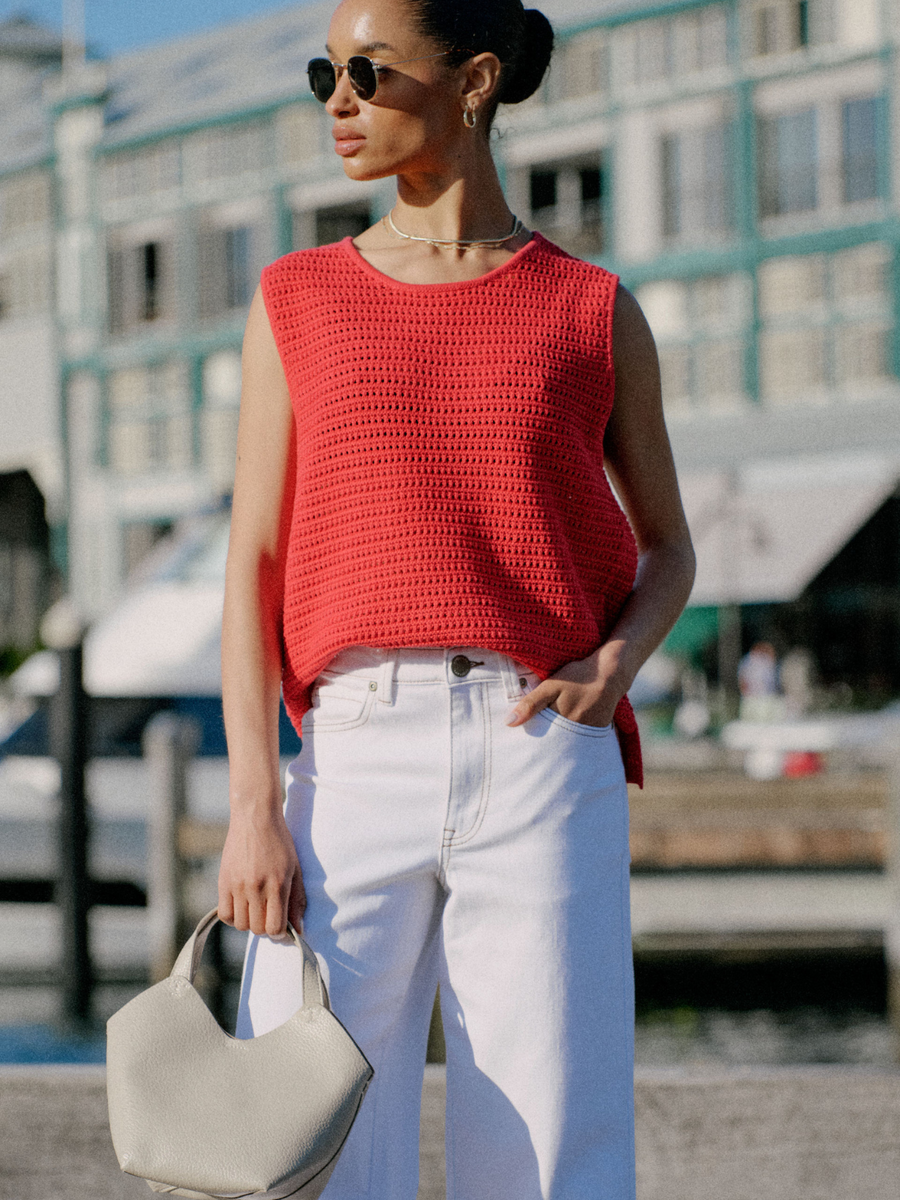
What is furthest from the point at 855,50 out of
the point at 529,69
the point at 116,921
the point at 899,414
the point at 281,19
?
the point at 529,69

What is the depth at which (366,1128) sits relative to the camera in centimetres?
139

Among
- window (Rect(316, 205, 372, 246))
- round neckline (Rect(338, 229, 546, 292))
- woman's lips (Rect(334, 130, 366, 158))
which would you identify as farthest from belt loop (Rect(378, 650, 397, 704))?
window (Rect(316, 205, 372, 246))

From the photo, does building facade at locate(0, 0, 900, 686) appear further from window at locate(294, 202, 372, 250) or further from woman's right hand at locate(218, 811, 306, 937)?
woman's right hand at locate(218, 811, 306, 937)

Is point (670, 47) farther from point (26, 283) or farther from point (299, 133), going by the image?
point (26, 283)

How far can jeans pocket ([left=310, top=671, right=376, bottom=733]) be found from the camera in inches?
54.1

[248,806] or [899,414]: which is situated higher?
[899,414]

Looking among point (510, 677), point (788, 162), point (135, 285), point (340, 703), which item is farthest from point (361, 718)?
point (135, 285)

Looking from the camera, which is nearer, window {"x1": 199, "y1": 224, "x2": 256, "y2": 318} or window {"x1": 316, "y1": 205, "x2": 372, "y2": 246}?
window {"x1": 316, "y1": 205, "x2": 372, "y2": 246}

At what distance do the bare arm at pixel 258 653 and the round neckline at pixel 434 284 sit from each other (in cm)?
11

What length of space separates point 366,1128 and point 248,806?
32 cm

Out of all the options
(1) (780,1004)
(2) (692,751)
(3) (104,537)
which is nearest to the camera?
(1) (780,1004)

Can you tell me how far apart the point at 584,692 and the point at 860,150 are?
18.8 metres

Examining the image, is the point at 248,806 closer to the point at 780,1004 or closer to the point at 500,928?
the point at 500,928

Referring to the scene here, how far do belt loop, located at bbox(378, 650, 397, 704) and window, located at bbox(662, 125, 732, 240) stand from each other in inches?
747
